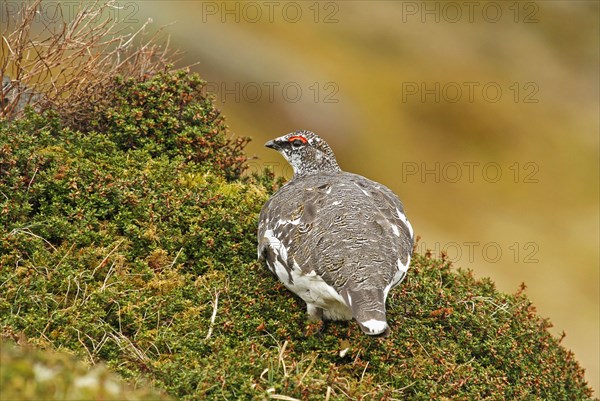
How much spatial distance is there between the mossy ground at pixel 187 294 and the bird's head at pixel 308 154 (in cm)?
51

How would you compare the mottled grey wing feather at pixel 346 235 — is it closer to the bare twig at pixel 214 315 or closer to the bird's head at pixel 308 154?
the bare twig at pixel 214 315

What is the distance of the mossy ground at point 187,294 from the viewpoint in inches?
234

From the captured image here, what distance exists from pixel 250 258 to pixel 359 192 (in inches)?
48.6

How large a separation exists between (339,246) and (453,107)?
1943 cm

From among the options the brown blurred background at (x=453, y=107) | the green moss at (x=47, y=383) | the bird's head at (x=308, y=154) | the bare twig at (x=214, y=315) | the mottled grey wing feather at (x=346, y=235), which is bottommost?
the green moss at (x=47, y=383)

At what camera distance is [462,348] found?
283 inches

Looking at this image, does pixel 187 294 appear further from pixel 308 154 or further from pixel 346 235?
pixel 308 154

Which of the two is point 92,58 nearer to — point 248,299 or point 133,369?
point 248,299

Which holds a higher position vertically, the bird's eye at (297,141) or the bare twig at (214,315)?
the bird's eye at (297,141)

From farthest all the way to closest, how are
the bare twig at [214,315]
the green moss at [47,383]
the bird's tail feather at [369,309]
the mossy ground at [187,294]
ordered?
Answer: the bare twig at [214,315] < the mossy ground at [187,294] < the bird's tail feather at [369,309] < the green moss at [47,383]

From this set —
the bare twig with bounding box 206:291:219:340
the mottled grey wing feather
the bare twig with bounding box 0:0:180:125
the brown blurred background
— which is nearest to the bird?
the mottled grey wing feather

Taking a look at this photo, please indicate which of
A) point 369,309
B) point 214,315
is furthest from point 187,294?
point 369,309

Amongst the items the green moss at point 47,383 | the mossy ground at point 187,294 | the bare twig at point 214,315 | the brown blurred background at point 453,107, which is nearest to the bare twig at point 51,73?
the mossy ground at point 187,294

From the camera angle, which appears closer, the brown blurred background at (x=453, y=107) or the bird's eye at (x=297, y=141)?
the bird's eye at (x=297, y=141)
